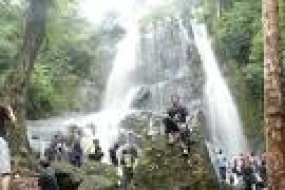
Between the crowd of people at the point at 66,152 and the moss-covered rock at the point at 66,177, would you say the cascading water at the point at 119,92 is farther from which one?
the moss-covered rock at the point at 66,177

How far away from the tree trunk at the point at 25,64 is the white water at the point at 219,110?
58.8 feet

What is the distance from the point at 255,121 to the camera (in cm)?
3909

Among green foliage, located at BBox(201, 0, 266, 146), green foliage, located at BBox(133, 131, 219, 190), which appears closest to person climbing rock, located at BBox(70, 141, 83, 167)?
green foliage, located at BBox(133, 131, 219, 190)

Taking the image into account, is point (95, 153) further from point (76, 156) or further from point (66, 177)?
point (66, 177)

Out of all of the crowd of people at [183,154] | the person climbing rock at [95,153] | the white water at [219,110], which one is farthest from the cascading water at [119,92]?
the crowd of people at [183,154]

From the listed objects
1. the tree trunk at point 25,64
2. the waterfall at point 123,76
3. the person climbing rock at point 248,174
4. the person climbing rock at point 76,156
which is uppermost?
the waterfall at point 123,76

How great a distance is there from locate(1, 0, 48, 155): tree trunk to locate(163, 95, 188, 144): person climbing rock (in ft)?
13.4

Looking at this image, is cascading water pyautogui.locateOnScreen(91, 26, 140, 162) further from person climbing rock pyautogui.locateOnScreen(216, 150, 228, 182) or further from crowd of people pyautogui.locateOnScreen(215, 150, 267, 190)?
crowd of people pyautogui.locateOnScreen(215, 150, 267, 190)

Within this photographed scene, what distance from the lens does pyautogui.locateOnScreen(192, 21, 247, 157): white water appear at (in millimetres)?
37656

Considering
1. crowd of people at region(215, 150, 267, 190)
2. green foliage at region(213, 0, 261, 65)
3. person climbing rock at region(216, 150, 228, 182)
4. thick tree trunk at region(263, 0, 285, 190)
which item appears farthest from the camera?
green foliage at region(213, 0, 261, 65)

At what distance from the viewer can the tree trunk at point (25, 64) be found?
1919cm

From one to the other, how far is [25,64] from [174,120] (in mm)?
5081

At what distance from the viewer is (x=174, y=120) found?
17047 mm

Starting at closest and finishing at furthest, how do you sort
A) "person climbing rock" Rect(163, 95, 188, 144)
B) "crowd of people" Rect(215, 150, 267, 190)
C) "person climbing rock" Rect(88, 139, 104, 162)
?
1. "person climbing rock" Rect(163, 95, 188, 144)
2. "crowd of people" Rect(215, 150, 267, 190)
3. "person climbing rock" Rect(88, 139, 104, 162)
